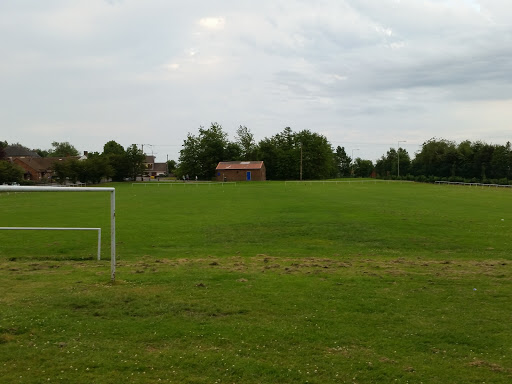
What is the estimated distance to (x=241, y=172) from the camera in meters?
108

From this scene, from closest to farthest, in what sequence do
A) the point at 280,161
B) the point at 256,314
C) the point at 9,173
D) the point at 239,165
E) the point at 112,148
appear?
the point at 256,314 < the point at 9,173 < the point at 239,165 < the point at 280,161 < the point at 112,148

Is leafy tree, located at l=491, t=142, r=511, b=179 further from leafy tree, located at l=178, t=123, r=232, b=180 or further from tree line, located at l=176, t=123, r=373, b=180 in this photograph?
leafy tree, located at l=178, t=123, r=232, b=180

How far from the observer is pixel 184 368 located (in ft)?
17.6

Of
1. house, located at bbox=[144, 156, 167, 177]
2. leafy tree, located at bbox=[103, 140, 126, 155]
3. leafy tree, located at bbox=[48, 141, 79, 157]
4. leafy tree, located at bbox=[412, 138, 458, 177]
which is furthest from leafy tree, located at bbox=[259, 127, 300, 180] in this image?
leafy tree, located at bbox=[48, 141, 79, 157]

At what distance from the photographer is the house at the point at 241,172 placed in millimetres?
107812

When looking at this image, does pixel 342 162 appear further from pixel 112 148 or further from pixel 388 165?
pixel 112 148

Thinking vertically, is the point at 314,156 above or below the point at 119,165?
above

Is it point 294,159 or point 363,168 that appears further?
point 363,168

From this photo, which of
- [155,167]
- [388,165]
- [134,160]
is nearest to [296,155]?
[388,165]

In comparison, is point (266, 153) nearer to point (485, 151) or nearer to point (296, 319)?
point (485, 151)

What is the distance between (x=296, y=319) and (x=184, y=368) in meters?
2.51

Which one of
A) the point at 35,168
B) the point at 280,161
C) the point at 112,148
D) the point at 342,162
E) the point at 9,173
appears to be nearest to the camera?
the point at 9,173

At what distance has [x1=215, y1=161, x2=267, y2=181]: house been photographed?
107812 millimetres

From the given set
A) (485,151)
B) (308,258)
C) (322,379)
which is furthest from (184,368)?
(485,151)
